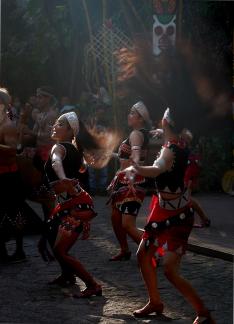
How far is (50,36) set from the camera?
27.5 m

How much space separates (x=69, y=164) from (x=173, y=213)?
123 centimetres

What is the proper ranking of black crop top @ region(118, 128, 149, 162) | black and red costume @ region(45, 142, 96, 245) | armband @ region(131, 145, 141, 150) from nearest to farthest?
black and red costume @ region(45, 142, 96, 245) < armband @ region(131, 145, 141, 150) < black crop top @ region(118, 128, 149, 162)

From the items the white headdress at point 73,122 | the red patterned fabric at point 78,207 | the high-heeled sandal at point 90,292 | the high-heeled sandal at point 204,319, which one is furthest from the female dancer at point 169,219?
the white headdress at point 73,122

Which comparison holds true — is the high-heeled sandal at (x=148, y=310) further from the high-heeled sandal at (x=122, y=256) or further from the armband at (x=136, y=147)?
the high-heeled sandal at (x=122, y=256)

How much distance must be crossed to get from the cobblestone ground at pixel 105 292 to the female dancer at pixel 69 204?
26 cm

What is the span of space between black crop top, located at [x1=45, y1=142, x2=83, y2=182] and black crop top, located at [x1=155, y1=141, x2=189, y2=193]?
1062 mm

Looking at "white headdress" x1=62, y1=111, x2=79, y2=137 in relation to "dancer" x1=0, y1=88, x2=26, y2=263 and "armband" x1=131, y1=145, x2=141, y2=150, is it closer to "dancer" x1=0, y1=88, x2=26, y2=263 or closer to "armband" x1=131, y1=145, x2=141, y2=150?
"armband" x1=131, y1=145, x2=141, y2=150

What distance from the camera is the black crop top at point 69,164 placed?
6609mm

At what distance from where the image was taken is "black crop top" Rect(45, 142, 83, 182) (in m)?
6.61

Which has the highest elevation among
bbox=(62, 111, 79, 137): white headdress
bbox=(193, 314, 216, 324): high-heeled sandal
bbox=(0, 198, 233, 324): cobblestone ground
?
bbox=(62, 111, 79, 137): white headdress

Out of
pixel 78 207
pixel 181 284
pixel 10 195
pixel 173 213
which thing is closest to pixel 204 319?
pixel 181 284

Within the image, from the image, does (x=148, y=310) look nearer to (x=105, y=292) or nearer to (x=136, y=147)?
(x=105, y=292)

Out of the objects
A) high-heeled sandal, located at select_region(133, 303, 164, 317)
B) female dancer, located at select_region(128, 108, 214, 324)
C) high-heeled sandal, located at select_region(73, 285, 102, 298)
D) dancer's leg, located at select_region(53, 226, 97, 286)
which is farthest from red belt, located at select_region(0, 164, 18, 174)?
high-heeled sandal, located at select_region(133, 303, 164, 317)

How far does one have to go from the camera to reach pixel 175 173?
5746mm
